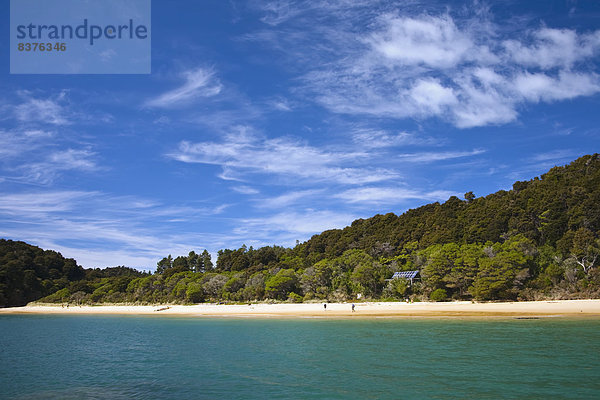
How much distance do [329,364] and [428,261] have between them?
3864 cm

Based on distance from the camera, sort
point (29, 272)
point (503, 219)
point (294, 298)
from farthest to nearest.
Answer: point (29, 272), point (294, 298), point (503, 219)

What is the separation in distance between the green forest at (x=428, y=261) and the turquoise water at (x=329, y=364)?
50.8ft

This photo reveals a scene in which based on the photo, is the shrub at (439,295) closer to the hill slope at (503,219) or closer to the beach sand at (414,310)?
the beach sand at (414,310)

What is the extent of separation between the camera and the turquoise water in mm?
13906

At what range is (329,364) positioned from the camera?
18641 mm

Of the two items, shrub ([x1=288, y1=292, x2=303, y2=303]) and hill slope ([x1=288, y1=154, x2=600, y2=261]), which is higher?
hill slope ([x1=288, y1=154, x2=600, y2=261])

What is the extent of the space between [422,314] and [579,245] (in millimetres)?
21031

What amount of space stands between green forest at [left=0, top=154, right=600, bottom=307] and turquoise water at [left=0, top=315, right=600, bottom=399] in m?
15.5

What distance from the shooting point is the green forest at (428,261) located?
44.6 meters

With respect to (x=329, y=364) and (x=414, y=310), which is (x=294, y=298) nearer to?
(x=414, y=310)

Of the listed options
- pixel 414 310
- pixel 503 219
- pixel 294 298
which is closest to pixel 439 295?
pixel 414 310

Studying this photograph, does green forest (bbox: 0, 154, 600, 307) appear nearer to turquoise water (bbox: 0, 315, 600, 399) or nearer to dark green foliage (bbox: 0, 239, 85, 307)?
dark green foliage (bbox: 0, 239, 85, 307)

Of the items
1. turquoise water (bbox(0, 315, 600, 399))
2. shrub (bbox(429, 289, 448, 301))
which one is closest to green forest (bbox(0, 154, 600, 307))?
shrub (bbox(429, 289, 448, 301))

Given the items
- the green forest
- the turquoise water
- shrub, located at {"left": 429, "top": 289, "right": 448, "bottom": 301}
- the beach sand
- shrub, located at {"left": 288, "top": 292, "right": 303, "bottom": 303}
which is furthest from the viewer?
shrub, located at {"left": 288, "top": 292, "right": 303, "bottom": 303}
